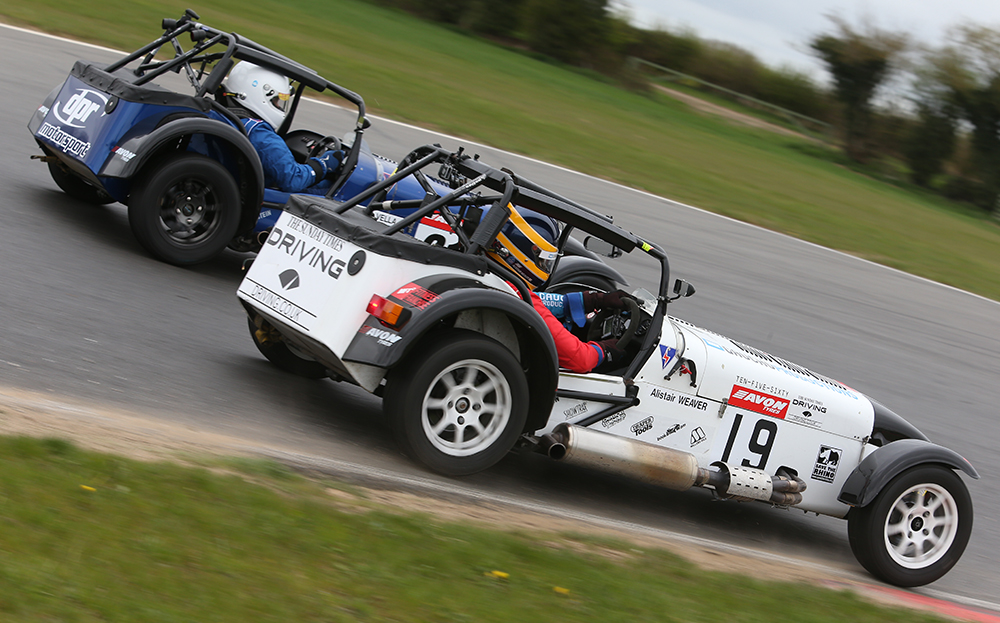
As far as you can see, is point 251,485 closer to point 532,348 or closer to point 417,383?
point 417,383

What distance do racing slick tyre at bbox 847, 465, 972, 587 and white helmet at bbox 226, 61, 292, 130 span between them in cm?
540

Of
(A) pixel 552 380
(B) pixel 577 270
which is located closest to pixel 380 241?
(A) pixel 552 380

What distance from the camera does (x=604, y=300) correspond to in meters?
6.14

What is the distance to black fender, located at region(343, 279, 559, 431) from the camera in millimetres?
4812

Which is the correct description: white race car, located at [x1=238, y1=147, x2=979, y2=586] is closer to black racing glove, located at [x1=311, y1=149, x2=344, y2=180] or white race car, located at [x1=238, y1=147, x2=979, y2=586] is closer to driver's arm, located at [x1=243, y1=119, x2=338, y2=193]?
driver's arm, located at [x1=243, y1=119, x2=338, y2=193]

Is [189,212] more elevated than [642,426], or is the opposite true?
[189,212]

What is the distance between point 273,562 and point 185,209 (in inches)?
177

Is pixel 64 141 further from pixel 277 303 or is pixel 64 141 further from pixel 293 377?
pixel 277 303

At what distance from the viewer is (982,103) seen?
139 ft

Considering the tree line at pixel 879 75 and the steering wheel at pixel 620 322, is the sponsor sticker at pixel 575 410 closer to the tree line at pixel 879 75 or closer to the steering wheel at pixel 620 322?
the steering wheel at pixel 620 322

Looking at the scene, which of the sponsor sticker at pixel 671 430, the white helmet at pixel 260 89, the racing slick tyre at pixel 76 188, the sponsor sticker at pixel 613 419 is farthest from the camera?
the racing slick tyre at pixel 76 188

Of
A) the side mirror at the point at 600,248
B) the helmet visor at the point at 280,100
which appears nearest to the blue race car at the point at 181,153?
the helmet visor at the point at 280,100

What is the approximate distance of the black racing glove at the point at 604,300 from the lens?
609 cm

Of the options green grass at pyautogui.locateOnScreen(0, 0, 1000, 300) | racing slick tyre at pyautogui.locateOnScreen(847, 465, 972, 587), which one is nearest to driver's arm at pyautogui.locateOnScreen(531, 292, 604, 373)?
racing slick tyre at pyautogui.locateOnScreen(847, 465, 972, 587)
